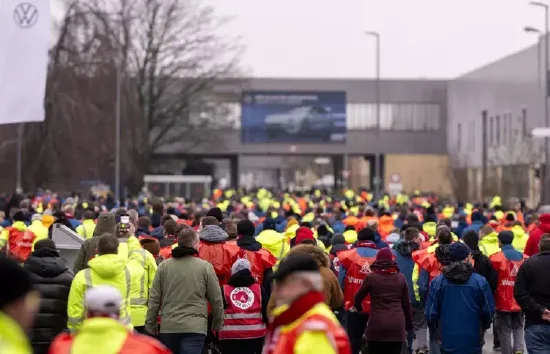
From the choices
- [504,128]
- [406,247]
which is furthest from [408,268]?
[504,128]

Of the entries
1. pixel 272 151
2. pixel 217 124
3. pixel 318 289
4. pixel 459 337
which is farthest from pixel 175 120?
pixel 318 289

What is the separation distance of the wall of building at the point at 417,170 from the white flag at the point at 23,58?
70758 millimetres

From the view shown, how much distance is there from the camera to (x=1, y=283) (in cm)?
498

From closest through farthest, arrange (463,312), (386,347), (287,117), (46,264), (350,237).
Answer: (46,264) → (463,312) → (386,347) → (350,237) → (287,117)

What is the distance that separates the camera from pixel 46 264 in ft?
34.7

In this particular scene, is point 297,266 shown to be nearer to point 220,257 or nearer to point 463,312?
point 463,312

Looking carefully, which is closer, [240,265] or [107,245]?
[107,245]

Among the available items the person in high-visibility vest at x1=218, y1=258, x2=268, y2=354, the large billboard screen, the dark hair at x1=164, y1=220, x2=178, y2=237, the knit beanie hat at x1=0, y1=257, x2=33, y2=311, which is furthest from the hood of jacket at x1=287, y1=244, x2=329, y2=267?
the large billboard screen

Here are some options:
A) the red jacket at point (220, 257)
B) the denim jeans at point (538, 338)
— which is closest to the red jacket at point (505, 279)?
the denim jeans at point (538, 338)

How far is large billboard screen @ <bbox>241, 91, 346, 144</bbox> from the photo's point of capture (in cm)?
7781

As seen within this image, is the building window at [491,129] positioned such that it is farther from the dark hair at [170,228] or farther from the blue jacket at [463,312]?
the blue jacket at [463,312]

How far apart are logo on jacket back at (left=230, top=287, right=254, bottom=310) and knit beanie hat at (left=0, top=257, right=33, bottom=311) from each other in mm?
6600

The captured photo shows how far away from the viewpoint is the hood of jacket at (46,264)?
1054 cm

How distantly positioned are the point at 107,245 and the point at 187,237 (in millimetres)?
1071
